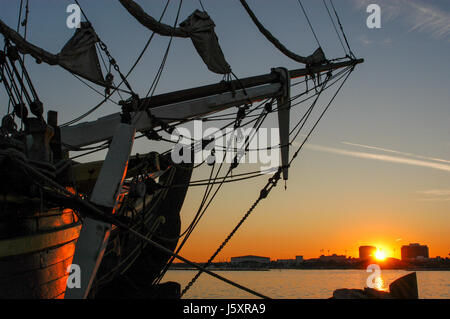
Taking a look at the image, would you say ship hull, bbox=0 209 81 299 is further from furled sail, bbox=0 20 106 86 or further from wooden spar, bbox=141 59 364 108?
furled sail, bbox=0 20 106 86

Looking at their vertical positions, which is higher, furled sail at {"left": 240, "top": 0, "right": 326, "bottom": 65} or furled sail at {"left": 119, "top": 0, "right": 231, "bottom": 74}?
furled sail at {"left": 240, "top": 0, "right": 326, "bottom": 65}

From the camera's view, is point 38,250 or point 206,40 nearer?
point 38,250

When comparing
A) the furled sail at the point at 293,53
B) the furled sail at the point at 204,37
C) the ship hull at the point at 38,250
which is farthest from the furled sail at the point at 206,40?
the ship hull at the point at 38,250

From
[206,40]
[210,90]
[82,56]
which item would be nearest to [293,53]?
[206,40]

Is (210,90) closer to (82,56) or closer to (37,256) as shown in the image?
(82,56)

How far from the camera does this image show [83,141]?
9102 mm

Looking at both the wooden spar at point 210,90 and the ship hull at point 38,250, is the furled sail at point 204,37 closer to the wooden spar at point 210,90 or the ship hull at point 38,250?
the wooden spar at point 210,90

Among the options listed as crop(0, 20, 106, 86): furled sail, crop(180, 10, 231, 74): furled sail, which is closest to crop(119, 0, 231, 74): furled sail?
Answer: crop(180, 10, 231, 74): furled sail

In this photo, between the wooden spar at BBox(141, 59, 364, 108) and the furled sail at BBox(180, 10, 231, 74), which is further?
the furled sail at BBox(180, 10, 231, 74)
